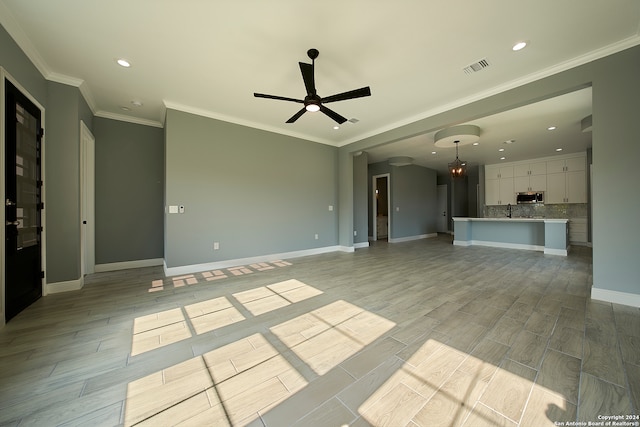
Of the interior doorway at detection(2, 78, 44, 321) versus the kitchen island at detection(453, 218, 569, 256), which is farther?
the kitchen island at detection(453, 218, 569, 256)

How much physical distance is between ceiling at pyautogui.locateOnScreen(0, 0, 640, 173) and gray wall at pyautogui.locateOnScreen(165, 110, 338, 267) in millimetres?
657

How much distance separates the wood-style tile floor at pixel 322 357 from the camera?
1224 mm

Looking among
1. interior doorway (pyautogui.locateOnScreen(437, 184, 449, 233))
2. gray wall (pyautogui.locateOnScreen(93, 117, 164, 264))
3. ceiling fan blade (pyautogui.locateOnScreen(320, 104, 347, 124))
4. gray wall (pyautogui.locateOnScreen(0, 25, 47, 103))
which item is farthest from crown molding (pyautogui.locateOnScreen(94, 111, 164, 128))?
interior doorway (pyautogui.locateOnScreen(437, 184, 449, 233))

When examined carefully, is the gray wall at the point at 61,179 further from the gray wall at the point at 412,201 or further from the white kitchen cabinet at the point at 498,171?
the white kitchen cabinet at the point at 498,171

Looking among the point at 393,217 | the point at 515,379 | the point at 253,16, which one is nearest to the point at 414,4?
the point at 253,16

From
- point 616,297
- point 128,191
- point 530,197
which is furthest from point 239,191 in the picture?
point 530,197

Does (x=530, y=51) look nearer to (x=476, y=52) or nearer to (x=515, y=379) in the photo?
(x=476, y=52)

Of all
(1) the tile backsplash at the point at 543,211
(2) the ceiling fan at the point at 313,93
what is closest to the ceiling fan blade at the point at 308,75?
(2) the ceiling fan at the point at 313,93

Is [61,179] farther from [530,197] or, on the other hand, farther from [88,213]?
[530,197]

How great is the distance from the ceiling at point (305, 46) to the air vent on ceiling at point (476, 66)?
0.05 meters

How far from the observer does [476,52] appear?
2707 mm

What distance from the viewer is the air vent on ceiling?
113 inches

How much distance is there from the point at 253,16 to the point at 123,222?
4.34 meters

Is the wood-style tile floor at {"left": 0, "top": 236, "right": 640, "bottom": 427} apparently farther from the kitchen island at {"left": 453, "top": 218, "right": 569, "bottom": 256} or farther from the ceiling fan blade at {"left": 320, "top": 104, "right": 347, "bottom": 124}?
the kitchen island at {"left": 453, "top": 218, "right": 569, "bottom": 256}
